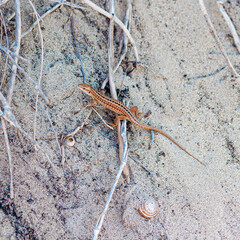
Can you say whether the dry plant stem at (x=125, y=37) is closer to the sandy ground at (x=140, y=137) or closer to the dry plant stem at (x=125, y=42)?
the dry plant stem at (x=125, y=42)

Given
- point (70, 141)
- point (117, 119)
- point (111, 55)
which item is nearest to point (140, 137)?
point (117, 119)

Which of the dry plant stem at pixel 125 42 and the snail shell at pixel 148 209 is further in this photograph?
the dry plant stem at pixel 125 42

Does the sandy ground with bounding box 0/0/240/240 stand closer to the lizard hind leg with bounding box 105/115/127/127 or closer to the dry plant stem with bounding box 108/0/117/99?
the lizard hind leg with bounding box 105/115/127/127

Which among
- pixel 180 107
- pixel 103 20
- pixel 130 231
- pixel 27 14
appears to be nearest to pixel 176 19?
pixel 103 20

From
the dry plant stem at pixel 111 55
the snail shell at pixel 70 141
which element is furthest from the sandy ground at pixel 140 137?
the dry plant stem at pixel 111 55

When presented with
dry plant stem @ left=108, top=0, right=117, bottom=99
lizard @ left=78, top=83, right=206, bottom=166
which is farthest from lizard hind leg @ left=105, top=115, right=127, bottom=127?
dry plant stem @ left=108, top=0, right=117, bottom=99

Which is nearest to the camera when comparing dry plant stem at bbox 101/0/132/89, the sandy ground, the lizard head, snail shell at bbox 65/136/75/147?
the sandy ground
